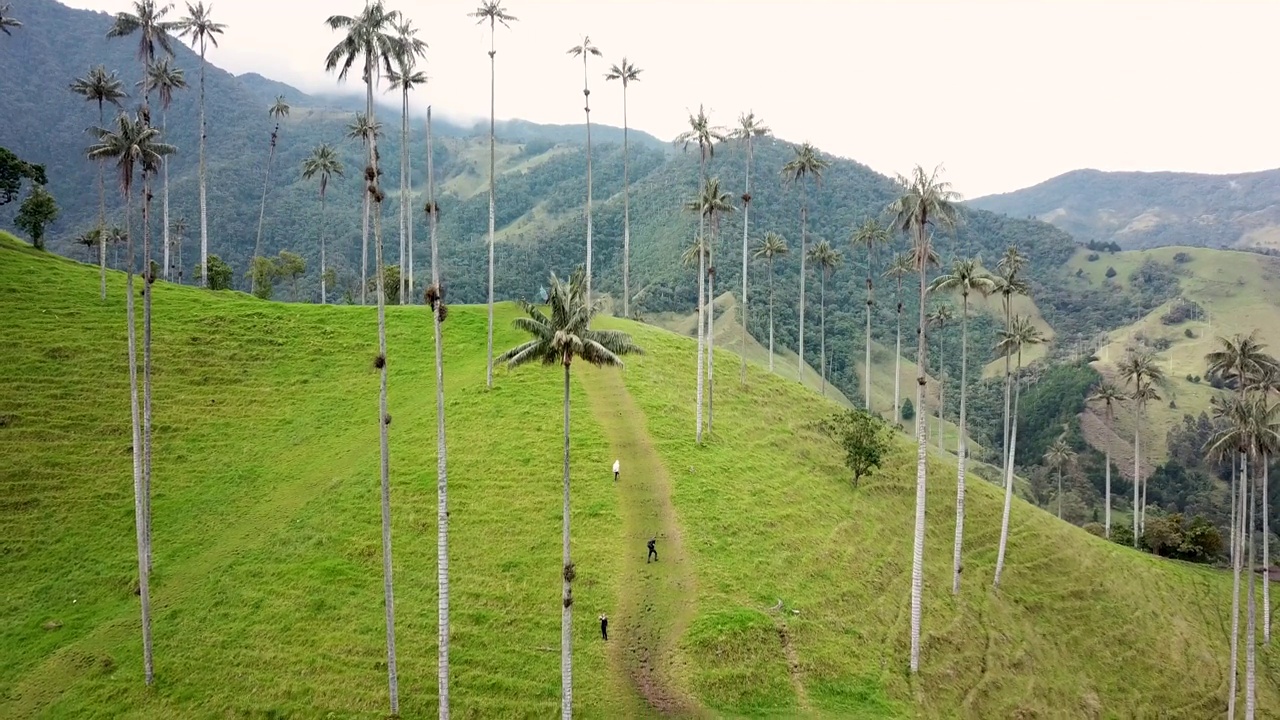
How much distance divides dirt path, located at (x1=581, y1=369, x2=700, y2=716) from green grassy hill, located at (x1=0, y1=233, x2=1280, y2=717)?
7.0 inches

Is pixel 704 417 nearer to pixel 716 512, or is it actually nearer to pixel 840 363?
pixel 716 512

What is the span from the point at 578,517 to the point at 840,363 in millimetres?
145193

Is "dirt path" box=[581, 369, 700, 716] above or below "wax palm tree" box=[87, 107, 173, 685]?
below

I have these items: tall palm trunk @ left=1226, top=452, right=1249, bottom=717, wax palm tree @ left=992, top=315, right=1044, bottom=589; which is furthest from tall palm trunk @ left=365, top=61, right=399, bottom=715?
tall palm trunk @ left=1226, top=452, right=1249, bottom=717

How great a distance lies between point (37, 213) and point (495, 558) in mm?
70482

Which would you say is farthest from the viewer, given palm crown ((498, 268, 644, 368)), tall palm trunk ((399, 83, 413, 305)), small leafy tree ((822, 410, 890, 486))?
small leafy tree ((822, 410, 890, 486))

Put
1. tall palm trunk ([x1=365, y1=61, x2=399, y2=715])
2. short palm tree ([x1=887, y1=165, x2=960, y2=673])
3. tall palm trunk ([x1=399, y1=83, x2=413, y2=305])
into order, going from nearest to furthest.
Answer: tall palm trunk ([x1=365, y1=61, x2=399, y2=715])
short palm tree ([x1=887, y1=165, x2=960, y2=673])
tall palm trunk ([x1=399, y1=83, x2=413, y2=305])

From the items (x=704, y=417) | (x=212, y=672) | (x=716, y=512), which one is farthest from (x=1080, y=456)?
(x=212, y=672)

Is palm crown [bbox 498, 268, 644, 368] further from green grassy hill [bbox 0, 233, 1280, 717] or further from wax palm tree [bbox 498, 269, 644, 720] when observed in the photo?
green grassy hill [bbox 0, 233, 1280, 717]

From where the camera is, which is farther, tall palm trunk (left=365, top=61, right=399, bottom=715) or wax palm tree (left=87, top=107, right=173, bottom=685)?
wax palm tree (left=87, top=107, right=173, bottom=685)

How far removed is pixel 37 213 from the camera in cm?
7394

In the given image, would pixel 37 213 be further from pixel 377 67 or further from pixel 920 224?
pixel 920 224

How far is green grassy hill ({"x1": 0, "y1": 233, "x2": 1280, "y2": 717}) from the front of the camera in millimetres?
31922

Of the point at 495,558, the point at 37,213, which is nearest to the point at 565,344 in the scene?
the point at 495,558
